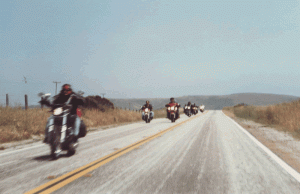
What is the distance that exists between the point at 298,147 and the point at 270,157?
2.88 meters

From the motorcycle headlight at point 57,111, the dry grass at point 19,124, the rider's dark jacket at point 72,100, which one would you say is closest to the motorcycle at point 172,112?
the dry grass at point 19,124

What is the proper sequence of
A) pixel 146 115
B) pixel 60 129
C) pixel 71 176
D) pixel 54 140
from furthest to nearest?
1. pixel 146 115
2. pixel 60 129
3. pixel 54 140
4. pixel 71 176

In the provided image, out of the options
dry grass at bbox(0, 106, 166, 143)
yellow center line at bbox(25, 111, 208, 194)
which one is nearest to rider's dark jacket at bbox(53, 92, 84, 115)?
yellow center line at bbox(25, 111, 208, 194)

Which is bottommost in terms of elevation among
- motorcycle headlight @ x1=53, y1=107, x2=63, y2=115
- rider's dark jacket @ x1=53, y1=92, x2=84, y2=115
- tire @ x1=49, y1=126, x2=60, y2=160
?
tire @ x1=49, y1=126, x2=60, y2=160

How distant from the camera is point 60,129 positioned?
6617 millimetres

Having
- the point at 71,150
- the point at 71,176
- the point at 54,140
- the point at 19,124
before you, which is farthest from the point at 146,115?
the point at 71,176

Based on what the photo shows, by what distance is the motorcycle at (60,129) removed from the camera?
6539 mm

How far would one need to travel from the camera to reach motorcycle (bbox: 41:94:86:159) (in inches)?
257

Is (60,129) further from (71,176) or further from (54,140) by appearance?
(71,176)

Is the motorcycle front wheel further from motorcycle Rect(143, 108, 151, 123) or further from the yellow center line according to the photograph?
motorcycle Rect(143, 108, 151, 123)

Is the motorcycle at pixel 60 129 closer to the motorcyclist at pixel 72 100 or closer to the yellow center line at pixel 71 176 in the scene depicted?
the motorcyclist at pixel 72 100

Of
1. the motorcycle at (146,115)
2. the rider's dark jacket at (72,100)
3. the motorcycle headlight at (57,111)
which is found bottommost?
the motorcycle at (146,115)

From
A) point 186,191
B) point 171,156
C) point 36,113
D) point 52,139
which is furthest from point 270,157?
point 36,113

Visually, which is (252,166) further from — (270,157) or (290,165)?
(270,157)
